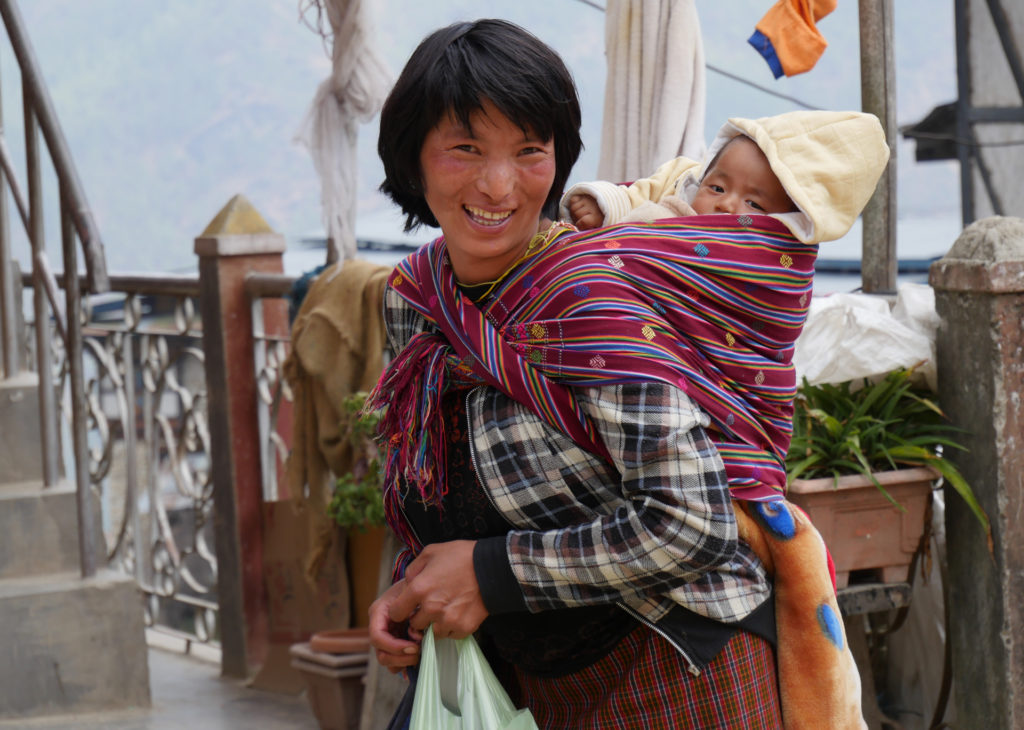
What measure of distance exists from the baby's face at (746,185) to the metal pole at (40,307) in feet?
9.83

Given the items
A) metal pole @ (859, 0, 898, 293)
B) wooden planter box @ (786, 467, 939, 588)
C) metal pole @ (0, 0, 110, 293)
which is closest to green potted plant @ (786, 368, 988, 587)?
wooden planter box @ (786, 467, 939, 588)

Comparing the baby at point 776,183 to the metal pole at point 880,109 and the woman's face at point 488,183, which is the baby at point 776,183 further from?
the metal pole at point 880,109

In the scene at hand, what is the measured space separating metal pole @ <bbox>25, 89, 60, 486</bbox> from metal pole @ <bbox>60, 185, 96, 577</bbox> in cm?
13

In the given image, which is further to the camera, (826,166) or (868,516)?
(868,516)

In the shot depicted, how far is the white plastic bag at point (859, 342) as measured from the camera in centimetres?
294

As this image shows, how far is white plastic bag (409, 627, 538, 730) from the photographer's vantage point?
1.50 metres

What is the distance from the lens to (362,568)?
13.3ft

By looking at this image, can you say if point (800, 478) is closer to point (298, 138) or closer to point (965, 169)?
point (298, 138)

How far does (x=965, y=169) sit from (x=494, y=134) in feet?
21.9

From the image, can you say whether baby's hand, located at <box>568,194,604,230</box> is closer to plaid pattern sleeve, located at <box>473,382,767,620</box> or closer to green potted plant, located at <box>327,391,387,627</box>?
plaid pattern sleeve, located at <box>473,382,767,620</box>

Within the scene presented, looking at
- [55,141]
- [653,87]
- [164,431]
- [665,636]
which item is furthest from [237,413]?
[665,636]

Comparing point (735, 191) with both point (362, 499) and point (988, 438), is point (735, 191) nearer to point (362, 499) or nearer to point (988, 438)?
point (988, 438)

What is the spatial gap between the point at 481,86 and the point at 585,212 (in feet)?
1.07

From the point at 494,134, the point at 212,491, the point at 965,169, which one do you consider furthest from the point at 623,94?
the point at 965,169
